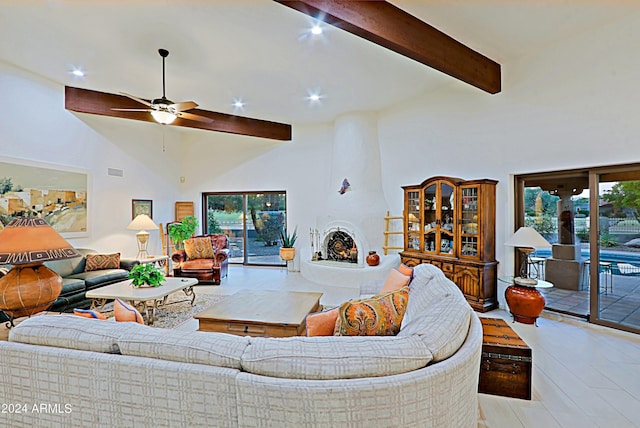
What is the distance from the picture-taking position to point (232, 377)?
130 cm

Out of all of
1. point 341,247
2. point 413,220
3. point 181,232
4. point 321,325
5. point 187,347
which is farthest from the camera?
point 181,232

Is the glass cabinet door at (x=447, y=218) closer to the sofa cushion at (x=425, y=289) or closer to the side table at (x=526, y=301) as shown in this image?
the side table at (x=526, y=301)

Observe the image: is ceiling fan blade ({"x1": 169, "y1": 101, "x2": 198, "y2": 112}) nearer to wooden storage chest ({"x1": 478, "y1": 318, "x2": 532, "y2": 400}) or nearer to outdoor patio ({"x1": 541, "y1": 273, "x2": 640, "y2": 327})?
wooden storage chest ({"x1": 478, "y1": 318, "x2": 532, "y2": 400})

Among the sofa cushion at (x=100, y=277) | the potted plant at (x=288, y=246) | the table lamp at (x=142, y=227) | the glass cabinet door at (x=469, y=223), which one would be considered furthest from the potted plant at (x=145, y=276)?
the glass cabinet door at (x=469, y=223)

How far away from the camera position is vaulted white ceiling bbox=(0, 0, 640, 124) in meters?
3.07

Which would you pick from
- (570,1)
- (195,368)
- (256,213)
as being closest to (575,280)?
(570,1)

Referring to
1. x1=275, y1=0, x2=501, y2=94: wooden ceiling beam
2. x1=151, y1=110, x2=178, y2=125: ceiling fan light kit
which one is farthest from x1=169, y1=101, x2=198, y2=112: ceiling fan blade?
x1=275, y1=0, x2=501, y2=94: wooden ceiling beam

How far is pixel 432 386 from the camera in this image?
1274mm

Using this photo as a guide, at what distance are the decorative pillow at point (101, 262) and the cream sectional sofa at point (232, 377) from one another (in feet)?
12.9

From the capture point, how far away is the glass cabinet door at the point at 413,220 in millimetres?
5250

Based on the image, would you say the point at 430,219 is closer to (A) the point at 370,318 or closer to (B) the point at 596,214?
(B) the point at 596,214

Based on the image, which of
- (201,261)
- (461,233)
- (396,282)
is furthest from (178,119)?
(461,233)

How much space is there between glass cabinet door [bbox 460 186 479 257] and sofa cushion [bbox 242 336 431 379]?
358cm

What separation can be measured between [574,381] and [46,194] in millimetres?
7134
